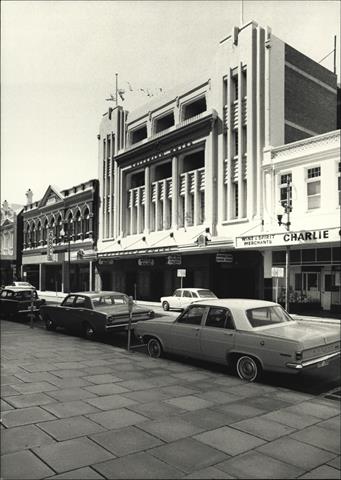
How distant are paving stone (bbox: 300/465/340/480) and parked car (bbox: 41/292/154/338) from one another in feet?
24.7

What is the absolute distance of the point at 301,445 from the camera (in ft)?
14.6

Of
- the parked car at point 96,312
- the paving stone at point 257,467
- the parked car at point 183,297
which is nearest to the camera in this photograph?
the paving stone at point 257,467

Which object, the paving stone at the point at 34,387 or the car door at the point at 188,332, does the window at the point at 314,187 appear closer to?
the car door at the point at 188,332

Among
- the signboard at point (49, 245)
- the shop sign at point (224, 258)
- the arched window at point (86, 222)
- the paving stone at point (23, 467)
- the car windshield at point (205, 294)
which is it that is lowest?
the paving stone at point (23, 467)

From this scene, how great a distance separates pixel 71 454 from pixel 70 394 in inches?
92.7

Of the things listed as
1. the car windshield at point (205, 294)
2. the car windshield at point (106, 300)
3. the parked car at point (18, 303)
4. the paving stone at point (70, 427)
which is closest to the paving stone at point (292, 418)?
the paving stone at point (70, 427)

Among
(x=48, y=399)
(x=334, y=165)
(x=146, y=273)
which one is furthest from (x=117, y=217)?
(x=48, y=399)

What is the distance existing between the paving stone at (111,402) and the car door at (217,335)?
2336 millimetres

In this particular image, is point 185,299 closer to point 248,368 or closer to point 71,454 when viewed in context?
point 248,368

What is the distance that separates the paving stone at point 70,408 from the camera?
5422 mm

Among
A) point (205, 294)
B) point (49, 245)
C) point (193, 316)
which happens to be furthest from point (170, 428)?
point (49, 245)

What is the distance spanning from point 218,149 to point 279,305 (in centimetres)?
660

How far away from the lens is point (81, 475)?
11.8 ft

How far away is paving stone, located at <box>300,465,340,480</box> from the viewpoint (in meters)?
3.71
